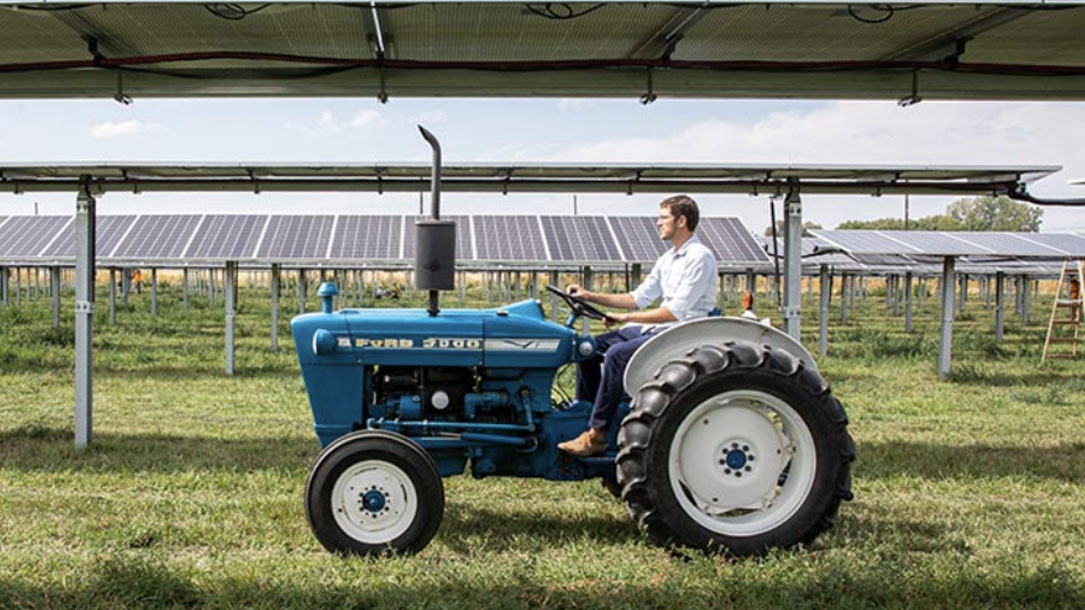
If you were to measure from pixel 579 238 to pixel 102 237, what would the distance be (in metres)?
9.75

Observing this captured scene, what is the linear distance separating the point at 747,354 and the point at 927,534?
1810 millimetres

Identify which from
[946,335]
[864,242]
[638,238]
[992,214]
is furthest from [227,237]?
[992,214]

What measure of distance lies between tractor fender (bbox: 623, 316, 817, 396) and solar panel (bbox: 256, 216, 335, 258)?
12161 mm

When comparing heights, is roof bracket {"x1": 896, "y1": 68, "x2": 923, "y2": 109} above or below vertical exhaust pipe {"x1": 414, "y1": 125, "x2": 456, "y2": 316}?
above

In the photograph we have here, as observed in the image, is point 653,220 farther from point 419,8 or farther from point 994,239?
point 419,8

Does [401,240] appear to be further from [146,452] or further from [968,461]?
[968,461]

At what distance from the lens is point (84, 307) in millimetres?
8273

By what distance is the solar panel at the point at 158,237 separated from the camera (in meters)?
18.2

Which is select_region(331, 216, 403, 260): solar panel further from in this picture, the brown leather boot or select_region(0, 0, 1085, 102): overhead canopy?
the brown leather boot

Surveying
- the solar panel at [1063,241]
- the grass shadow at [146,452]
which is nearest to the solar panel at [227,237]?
the grass shadow at [146,452]

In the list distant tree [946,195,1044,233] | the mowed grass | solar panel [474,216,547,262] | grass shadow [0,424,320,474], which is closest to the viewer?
the mowed grass

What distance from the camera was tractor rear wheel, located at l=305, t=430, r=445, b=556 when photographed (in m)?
5.16

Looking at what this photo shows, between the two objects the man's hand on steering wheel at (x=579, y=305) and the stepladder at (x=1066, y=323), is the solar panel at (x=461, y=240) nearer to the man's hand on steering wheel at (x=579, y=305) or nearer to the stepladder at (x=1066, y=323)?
the stepladder at (x=1066, y=323)

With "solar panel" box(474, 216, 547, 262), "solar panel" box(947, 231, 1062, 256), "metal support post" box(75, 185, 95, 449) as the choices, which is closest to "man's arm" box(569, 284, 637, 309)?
"metal support post" box(75, 185, 95, 449)
